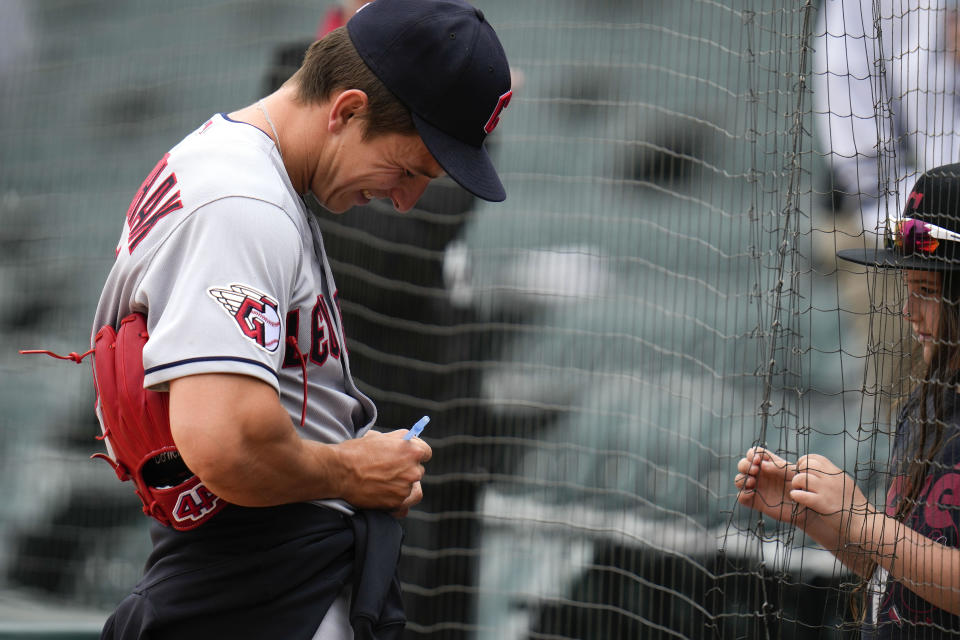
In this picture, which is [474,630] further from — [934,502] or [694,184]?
[934,502]

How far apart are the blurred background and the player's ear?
5.51 ft

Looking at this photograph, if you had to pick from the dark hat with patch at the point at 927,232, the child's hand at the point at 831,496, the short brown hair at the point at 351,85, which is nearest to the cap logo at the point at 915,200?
the dark hat with patch at the point at 927,232

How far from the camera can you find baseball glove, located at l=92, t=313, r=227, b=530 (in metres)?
1.24

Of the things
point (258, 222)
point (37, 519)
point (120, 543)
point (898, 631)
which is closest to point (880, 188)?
point (898, 631)

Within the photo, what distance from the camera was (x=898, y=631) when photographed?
1.68 m

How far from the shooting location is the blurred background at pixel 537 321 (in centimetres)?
303

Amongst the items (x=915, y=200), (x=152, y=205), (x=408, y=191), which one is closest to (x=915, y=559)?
(x=915, y=200)

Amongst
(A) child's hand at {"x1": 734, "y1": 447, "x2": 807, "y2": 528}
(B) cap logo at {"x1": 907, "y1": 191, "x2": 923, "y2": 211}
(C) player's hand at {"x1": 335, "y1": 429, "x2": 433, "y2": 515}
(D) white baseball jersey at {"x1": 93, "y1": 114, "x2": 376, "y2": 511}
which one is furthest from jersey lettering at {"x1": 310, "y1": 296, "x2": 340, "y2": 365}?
(B) cap logo at {"x1": 907, "y1": 191, "x2": 923, "y2": 211}

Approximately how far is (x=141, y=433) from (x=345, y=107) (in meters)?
0.48

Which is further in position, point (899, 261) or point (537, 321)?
point (537, 321)

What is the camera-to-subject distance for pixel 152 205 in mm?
1284

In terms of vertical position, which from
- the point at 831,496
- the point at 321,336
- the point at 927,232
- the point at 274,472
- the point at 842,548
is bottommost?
the point at 842,548

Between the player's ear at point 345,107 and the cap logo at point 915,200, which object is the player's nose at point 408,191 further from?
the cap logo at point 915,200

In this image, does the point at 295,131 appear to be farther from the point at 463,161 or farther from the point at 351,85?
the point at 463,161
